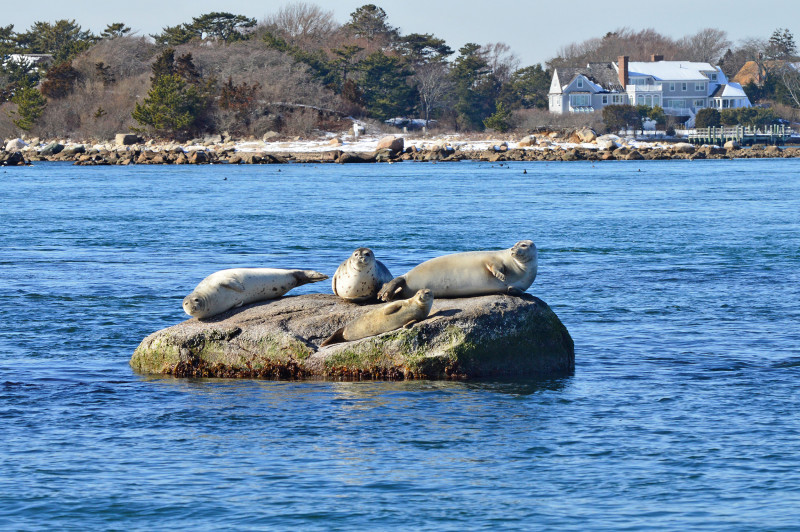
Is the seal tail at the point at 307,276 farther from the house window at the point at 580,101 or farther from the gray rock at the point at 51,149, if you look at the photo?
the house window at the point at 580,101

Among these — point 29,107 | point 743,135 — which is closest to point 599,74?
point 743,135

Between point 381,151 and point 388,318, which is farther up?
point 381,151

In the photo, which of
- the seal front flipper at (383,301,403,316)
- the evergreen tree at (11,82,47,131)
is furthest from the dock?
the seal front flipper at (383,301,403,316)

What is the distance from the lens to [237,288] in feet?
43.6

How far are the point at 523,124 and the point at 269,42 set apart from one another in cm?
2894

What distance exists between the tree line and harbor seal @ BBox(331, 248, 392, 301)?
93.6 meters

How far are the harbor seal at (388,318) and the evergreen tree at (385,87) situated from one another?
330 ft

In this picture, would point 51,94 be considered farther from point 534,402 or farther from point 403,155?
point 534,402

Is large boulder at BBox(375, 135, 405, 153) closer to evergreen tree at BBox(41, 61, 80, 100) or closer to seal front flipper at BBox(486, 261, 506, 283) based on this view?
evergreen tree at BBox(41, 61, 80, 100)

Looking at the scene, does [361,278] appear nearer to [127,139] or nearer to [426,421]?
[426,421]

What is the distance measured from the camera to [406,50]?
127 meters

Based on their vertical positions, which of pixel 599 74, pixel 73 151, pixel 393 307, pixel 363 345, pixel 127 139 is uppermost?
pixel 599 74

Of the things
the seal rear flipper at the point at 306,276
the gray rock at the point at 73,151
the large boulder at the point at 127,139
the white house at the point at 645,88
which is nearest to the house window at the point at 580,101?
the white house at the point at 645,88

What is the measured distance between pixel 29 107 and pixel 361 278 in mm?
107736
